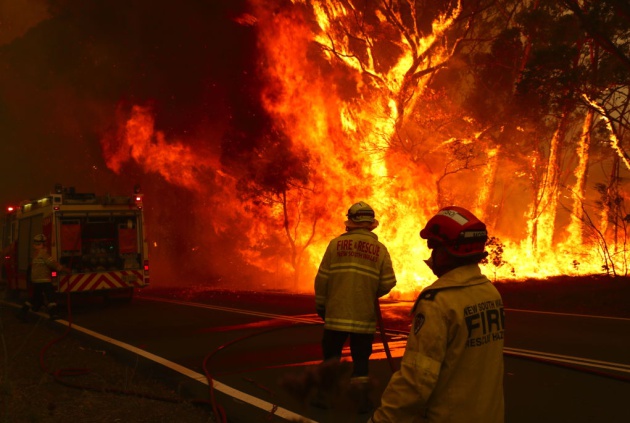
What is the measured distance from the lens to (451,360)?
2355 mm

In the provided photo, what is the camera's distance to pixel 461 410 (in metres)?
2.38

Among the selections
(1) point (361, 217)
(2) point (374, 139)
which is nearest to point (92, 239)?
(2) point (374, 139)

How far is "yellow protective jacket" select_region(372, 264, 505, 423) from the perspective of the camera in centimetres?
228

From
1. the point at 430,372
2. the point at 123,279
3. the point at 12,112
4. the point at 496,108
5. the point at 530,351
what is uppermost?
the point at 12,112

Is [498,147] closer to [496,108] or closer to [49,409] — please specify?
[496,108]

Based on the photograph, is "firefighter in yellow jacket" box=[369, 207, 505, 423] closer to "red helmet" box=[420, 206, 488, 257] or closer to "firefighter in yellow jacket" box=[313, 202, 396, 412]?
"red helmet" box=[420, 206, 488, 257]

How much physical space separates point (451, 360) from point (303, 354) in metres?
5.54

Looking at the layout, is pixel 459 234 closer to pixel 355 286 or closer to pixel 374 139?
pixel 355 286

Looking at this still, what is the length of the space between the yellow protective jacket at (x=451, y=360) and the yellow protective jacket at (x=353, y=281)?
85.8 inches

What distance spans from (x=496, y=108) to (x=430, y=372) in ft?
81.8

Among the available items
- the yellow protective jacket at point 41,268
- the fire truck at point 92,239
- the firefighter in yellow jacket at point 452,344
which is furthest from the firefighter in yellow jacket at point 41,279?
the firefighter in yellow jacket at point 452,344

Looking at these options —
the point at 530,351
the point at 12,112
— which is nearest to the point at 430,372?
the point at 530,351

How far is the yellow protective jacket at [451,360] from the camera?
2.28m

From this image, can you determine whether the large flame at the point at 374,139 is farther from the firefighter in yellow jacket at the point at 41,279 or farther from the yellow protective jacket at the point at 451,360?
the yellow protective jacket at the point at 451,360
